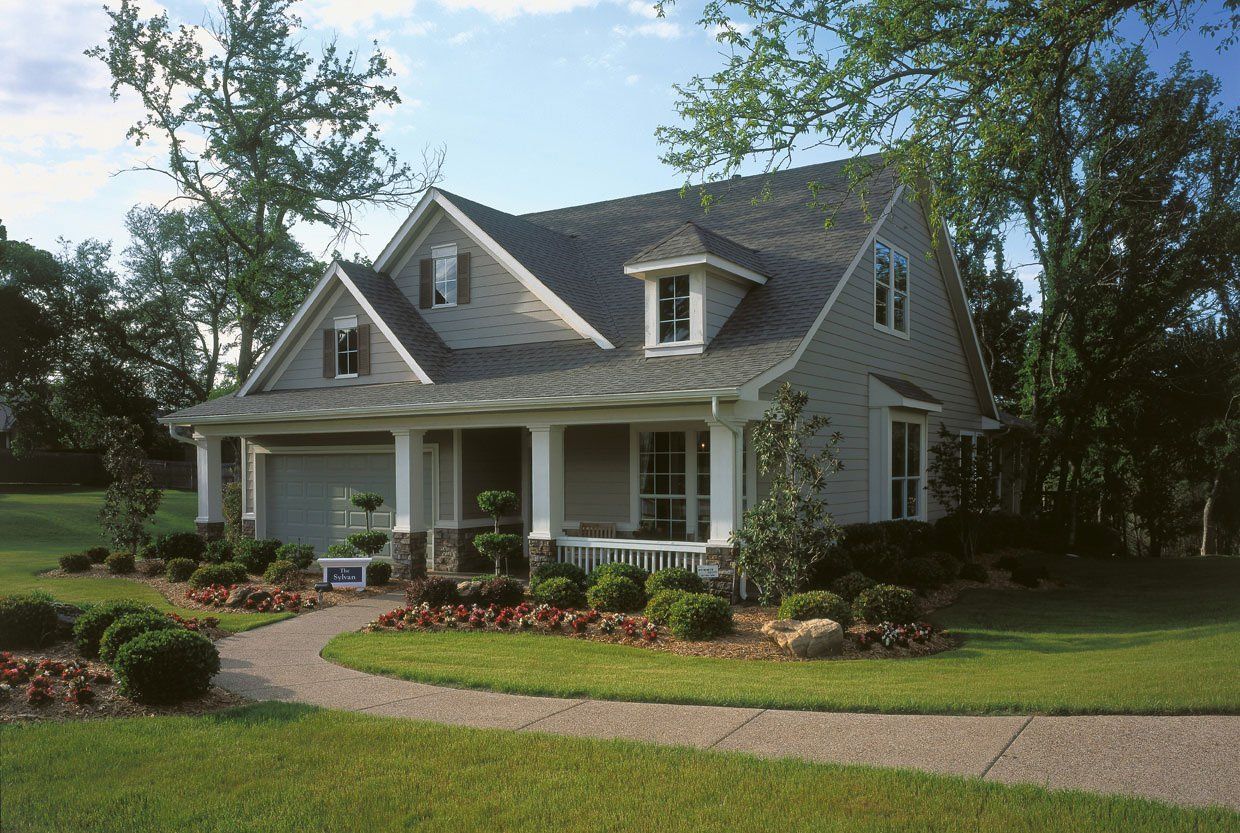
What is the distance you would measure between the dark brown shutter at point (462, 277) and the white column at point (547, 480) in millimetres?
4542

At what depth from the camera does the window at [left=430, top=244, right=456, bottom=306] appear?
17.8 m

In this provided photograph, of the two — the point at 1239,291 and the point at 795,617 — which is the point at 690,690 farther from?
the point at 1239,291

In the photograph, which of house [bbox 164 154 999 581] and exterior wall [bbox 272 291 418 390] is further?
exterior wall [bbox 272 291 418 390]

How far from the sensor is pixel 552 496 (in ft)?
46.1

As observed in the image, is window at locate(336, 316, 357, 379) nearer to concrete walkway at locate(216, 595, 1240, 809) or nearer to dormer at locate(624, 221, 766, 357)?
dormer at locate(624, 221, 766, 357)

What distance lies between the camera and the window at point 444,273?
17781 mm

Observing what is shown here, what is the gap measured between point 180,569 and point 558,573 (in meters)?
7.54

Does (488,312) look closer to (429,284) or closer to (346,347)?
(429,284)

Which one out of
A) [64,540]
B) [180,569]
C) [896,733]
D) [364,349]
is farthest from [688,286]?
[64,540]

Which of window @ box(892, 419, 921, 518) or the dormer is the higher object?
the dormer

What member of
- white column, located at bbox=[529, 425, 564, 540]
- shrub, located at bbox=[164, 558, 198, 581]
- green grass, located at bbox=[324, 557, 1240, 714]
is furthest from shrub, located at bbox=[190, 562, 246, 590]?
white column, located at bbox=[529, 425, 564, 540]

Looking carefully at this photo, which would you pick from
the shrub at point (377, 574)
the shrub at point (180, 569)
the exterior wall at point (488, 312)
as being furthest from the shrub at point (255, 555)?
the exterior wall at point (488, 312)

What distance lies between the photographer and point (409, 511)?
50.6 ft

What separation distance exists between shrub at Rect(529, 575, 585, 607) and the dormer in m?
4.32
